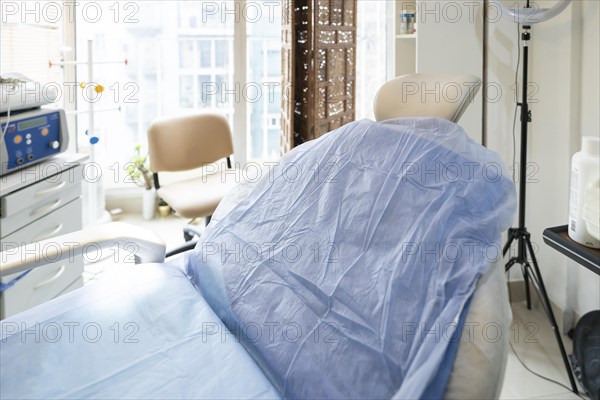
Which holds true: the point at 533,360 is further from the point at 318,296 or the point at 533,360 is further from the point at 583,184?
the point at 318,296

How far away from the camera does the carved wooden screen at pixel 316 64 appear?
2.96m

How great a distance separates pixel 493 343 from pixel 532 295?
74.3 inches

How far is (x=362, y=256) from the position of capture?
102cm

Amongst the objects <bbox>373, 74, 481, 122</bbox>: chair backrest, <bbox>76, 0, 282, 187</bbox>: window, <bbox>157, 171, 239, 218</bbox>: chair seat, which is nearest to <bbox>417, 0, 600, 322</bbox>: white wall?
Answer: <bbox>373, 74, 481, 122</bbox>: chair backrest

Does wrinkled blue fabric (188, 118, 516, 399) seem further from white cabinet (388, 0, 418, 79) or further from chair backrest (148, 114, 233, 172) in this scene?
white cabinet (388, 0, 418, 79)

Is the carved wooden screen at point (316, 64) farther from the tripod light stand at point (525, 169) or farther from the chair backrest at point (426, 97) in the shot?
the chair backrest at point (426, 97)

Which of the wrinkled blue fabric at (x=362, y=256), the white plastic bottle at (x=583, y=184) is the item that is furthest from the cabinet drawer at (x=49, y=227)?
the white plastic bottle at (x=583, y=184)

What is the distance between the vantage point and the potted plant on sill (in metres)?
3.71

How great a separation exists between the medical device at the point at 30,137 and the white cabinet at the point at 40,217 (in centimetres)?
4

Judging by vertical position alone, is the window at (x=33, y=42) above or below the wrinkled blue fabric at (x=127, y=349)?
above

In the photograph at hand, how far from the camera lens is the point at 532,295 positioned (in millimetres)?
2436

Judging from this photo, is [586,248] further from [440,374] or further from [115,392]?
[115,392]

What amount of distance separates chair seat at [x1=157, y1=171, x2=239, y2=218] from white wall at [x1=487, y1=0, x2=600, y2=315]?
1.32 m

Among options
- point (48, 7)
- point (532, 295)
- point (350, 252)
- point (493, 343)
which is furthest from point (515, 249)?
point (48, 7)
